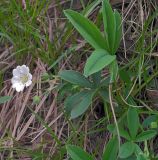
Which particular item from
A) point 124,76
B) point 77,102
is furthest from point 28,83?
point 124,76

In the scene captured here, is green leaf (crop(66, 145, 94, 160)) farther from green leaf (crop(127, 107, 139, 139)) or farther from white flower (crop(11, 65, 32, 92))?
white flower (crop(11, 65, 32, 92))

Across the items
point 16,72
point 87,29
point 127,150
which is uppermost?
point 87,29

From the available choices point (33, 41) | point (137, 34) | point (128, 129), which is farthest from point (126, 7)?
point (128, 129)

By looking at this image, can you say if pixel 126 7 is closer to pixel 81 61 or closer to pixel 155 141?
pixel 81 61

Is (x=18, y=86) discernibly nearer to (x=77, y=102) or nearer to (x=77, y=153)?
(x=77, y=102)

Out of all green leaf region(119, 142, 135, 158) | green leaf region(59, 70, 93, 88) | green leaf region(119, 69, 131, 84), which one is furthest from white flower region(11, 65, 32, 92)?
green leaf region(119, 142, 135, 158)

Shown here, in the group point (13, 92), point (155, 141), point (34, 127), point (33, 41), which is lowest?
point (155, 141)
